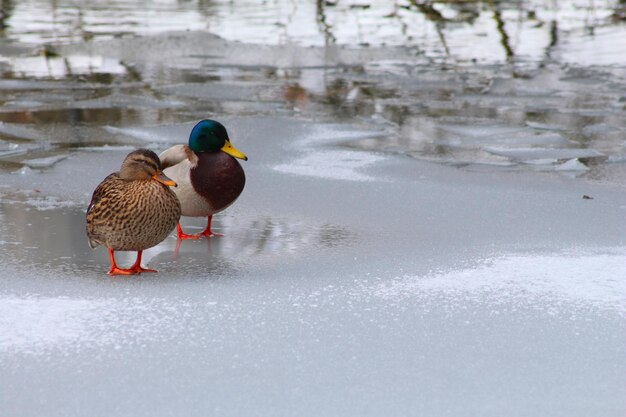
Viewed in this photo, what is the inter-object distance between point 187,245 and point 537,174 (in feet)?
7.22

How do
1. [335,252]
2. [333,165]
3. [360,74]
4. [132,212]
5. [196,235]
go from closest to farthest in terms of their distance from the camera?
1. [132,212]
2. [335,252]
3. [196,235]
4. [333,165]
5. [360,74]

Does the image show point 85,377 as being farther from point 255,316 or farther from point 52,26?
point 52,26

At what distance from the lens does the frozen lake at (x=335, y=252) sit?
2.43 meters

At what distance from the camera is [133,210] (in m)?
3.30

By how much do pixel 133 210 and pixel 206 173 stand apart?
27.2 inches

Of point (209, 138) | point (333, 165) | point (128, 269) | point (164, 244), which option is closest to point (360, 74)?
point (333, 165)

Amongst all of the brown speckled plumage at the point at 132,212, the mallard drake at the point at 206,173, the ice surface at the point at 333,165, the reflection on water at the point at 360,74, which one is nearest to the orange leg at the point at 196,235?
the mallard drake at the point at 206,173

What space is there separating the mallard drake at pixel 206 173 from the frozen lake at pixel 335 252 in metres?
0.18

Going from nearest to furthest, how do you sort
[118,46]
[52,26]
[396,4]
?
[118,46]
[52,26]
[396,4]

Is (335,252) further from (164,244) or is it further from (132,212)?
(132,212)

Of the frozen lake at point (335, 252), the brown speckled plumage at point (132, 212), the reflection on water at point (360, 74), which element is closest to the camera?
the frozen lake at point (335, 252)

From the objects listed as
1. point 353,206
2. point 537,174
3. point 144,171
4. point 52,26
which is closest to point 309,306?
point 144,171

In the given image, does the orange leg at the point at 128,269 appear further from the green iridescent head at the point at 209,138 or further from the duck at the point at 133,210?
the green iridescent head at the point at 209,138

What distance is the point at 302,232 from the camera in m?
4.00
